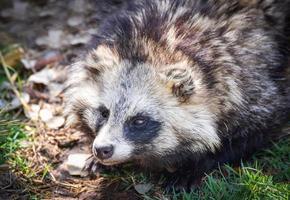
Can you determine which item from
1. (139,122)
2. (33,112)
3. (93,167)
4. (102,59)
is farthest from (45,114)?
(139,122)

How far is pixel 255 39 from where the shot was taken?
16.7 ft

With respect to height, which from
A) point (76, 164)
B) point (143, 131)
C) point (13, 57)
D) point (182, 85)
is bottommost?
point (13, 57)

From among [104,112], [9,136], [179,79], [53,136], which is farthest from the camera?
[53,136]

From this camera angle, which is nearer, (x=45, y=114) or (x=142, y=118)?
(x=142, y=118)

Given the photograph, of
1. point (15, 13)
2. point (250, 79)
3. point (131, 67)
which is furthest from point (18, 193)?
point (15, 13)

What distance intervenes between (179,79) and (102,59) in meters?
0.69

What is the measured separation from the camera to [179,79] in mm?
4539

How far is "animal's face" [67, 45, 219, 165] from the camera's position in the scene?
14.9ft

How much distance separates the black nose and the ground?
0.62 metres

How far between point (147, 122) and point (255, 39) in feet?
4.13

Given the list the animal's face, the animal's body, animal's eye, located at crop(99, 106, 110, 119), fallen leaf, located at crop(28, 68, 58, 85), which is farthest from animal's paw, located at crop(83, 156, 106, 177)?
fallen leaf, located at crop(28, 68, 58, 85)

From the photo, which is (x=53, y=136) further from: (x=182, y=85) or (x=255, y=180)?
(x=255, y=180)

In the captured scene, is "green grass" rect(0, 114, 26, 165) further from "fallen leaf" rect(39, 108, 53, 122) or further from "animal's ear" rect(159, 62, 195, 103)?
"animal's ear" rect(159, 62, 195, 103)

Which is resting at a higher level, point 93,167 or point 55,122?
point 93,167
